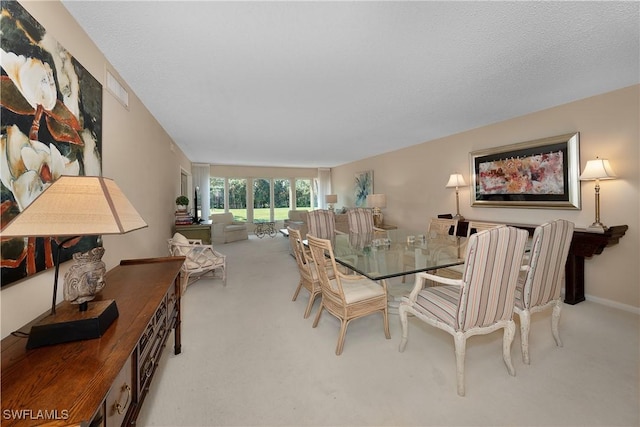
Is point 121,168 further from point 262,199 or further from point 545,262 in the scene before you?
point 262,199

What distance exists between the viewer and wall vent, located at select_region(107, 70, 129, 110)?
2.03 meters

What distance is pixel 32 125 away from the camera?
3.85 ft

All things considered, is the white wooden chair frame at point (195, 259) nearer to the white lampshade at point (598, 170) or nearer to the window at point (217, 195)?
the white lampshade at point (598, 170)

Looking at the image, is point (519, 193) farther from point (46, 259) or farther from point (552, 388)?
point (46, 259)

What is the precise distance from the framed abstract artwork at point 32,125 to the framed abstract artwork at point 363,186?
6030 mm

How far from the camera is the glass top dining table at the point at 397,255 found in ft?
6.38

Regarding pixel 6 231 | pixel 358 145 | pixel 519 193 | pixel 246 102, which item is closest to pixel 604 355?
pixel 519 193

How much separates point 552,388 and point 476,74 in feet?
8.38

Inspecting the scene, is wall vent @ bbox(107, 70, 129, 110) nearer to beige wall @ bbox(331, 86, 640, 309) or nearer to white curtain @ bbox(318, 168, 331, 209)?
beige wall @ bbox(331, 86, 640, 309)

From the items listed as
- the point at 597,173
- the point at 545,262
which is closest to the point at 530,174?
the point at 597,173

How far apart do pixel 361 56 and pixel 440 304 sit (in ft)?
6.58

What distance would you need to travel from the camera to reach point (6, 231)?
0.77m

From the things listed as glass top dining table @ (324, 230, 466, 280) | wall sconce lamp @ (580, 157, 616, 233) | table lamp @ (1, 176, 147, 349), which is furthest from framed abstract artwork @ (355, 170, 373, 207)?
table lamp @ (1, 176, 147, 349)

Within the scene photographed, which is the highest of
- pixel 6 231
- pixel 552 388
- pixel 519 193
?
pixel 519 193
